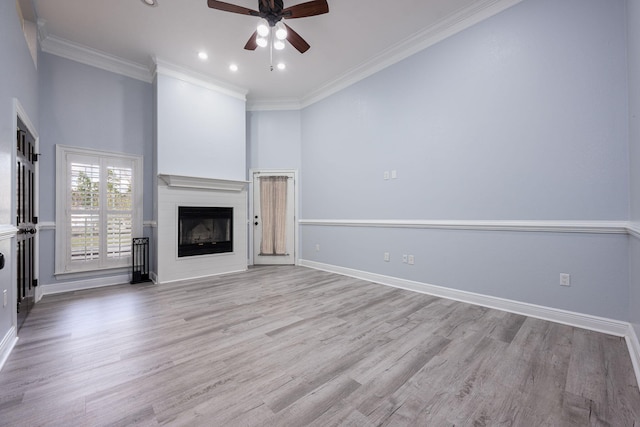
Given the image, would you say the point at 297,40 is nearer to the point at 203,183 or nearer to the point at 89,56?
the point at 203,183

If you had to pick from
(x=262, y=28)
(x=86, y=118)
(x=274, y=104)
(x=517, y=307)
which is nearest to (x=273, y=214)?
(x=274, y=104)

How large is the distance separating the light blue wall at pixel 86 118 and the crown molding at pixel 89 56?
0.07 m

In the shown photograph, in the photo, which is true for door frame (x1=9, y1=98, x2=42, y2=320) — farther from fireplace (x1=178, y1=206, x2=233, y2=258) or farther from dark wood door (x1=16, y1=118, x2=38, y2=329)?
fireplace (x1=178, y1=206, x2=233, y2=258)

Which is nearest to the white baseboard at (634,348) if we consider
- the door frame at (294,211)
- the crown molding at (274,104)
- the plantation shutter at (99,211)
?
the door frame at (294,211)

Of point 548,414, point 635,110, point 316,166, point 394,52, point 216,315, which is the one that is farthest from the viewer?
point 316,166

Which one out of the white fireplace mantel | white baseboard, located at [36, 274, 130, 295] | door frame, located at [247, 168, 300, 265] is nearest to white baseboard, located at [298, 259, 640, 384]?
door frame, located at [247, 168, 300, 265]

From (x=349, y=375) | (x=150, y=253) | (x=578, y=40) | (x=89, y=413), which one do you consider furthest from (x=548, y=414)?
(x=150, y=253)

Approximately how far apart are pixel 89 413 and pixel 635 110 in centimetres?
407

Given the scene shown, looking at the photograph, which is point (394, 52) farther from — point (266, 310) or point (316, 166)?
point (266, 310)

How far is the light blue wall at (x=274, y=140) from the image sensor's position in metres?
5.64

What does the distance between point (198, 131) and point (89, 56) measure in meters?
1.73

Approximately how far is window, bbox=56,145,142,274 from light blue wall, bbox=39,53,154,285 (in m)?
0.10

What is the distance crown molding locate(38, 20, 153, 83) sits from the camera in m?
3.62

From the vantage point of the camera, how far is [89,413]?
139 cm
